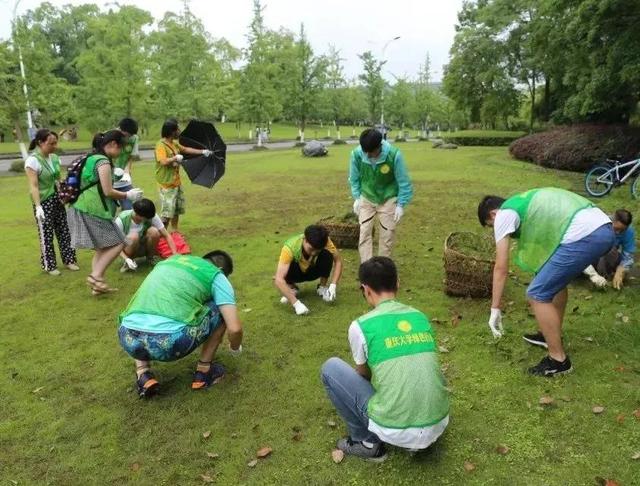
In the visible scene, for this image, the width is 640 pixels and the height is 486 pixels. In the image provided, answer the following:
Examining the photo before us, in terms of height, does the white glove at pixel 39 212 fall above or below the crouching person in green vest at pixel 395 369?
above

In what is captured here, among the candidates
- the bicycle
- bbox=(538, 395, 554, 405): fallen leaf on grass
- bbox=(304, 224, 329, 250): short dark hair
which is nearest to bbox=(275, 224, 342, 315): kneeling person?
bbox=(304, 224, 329, 250): short dark hair

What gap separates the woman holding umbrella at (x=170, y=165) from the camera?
7.23 meters

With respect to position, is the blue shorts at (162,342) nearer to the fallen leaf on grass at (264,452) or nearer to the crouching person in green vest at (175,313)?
the crouching person in green vest at (175,313)

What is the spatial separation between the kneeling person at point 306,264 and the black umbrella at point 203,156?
2.82 metres

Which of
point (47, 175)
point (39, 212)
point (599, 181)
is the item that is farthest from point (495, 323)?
point (599, 181)

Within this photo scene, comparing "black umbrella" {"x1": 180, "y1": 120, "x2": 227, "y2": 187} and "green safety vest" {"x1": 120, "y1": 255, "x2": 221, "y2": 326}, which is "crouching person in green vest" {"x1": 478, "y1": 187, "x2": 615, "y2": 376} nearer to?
"green safety vest" {"x1": 120, "y1": 255, "x2": 221, "y2": 326}

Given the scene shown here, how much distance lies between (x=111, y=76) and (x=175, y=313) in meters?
24.2

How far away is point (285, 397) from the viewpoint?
395 cm

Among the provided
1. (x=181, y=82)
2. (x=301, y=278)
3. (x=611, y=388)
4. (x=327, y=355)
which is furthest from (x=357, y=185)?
(x=181, y=82)

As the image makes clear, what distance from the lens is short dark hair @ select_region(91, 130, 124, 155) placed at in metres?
5.56

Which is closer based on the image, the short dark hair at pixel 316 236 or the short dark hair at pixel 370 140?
the short dark hair at pixel 316 236

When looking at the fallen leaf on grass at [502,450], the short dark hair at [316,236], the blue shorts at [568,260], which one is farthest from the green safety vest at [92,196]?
the fallen leaf on grass at [502,450]

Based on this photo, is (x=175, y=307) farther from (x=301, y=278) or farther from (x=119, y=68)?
(x=119, y=68)

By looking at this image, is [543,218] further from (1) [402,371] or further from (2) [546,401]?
(1) [402,371]
